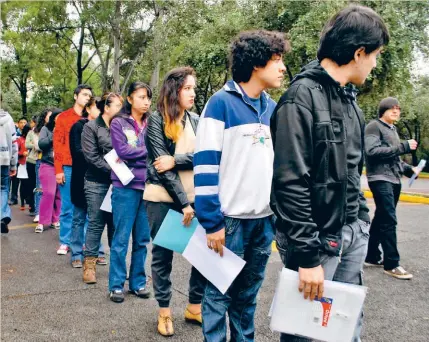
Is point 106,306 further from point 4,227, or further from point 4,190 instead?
point 4,227

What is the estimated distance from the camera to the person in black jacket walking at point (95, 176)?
4.94 m

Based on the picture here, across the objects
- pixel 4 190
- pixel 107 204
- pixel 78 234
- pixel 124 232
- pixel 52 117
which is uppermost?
pixel 52 117

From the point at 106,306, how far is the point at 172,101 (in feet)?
5.88

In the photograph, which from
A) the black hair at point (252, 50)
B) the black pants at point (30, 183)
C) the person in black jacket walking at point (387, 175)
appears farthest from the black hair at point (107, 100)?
the black pants at point (30, 183)

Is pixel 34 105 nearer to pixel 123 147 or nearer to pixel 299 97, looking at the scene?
pixel 123 147

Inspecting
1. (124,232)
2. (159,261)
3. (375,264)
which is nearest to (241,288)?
(159,261)

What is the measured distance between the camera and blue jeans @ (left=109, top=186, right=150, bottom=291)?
4.36 meters

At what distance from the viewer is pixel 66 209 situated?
20.8 ft

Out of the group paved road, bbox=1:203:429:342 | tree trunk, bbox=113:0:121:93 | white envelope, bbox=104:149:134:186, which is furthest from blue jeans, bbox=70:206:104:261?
tree trunk, bbox=113:0:121:93

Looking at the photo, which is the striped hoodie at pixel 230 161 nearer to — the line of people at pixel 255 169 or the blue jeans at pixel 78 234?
the line of people at pixel 255 169

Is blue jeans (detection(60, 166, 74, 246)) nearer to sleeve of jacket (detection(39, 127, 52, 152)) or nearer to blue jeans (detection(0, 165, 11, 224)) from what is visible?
blue jeans (detection(0, 165, 11, 224))

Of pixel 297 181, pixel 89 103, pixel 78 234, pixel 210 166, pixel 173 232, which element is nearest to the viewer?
pixel 297 181

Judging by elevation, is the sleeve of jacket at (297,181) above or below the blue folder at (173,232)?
above

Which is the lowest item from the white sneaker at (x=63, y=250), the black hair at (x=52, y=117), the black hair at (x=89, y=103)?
the white sneaker at (x=63, y=250)
